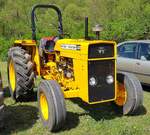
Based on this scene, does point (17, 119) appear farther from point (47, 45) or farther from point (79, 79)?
point (47, 45)

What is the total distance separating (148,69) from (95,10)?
31.9m

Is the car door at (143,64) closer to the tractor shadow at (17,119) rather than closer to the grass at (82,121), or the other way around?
the grass at (82,121)

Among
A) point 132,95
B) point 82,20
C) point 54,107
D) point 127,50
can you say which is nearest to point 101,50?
point 132,95

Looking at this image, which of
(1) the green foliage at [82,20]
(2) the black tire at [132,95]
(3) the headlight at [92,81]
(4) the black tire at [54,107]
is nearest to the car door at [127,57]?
(2) the black tire at [132,95]

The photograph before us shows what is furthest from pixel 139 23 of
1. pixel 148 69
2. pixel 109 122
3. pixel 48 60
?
pixel 109 122

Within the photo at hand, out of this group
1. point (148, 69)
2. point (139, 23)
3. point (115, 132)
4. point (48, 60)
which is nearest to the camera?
point (115, 132)

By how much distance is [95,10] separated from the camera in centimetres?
4025

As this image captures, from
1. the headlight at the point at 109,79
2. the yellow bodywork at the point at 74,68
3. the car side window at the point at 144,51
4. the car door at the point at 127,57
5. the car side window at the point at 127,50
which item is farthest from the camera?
the car side window at the point at 127,50

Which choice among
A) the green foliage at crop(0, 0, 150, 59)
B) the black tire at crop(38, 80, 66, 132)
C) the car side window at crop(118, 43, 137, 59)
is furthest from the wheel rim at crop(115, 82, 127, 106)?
the green foliage at crop(0, 0, 150, 59)

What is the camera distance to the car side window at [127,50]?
978cm

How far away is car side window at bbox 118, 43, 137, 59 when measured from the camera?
32.1 ft

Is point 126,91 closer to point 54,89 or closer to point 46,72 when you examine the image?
point 54,89

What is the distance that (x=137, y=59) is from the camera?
9523 millimetres

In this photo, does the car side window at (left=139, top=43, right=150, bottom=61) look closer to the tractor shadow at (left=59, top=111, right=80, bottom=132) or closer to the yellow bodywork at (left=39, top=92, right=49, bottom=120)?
the tractor shadow at (left=59, top=111, right=80, bottom=132)
